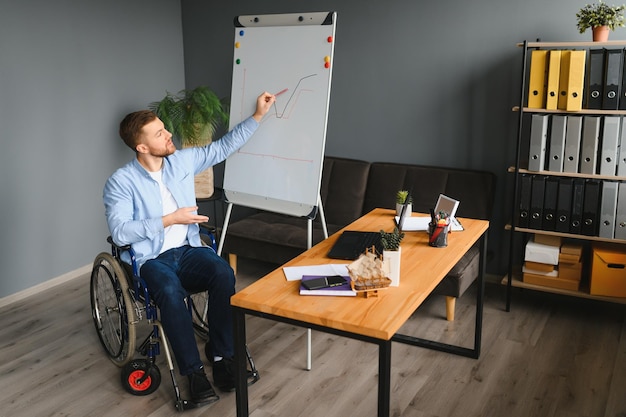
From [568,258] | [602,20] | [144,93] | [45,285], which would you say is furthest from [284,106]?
[45,285]

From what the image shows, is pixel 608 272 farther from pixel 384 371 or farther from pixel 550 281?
pixel 384 371

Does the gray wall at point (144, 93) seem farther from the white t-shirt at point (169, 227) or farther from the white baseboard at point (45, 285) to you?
the white t-shirt at point (169, 227)

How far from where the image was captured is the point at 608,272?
358 centimetres

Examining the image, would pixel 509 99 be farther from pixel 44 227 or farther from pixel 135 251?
pixel 44 227

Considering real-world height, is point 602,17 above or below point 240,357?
above

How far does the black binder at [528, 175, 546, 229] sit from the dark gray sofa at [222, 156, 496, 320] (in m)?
0.39

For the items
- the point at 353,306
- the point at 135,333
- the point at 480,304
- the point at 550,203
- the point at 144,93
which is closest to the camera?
the point at 353,306

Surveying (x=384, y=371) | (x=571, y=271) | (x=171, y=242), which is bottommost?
(x=571, y=271)

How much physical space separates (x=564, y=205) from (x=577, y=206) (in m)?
0.07

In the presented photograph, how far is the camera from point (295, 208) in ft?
10.9

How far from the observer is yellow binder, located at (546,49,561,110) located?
3457 mm

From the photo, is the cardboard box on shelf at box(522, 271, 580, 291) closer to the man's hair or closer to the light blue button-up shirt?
the light blue button-up shirt

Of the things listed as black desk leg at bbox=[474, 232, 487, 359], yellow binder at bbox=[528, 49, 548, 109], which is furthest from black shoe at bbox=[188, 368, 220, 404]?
yellow binder at bbox=[528, 49, 548, 109]

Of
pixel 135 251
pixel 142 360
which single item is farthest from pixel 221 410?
pixel 135 251
